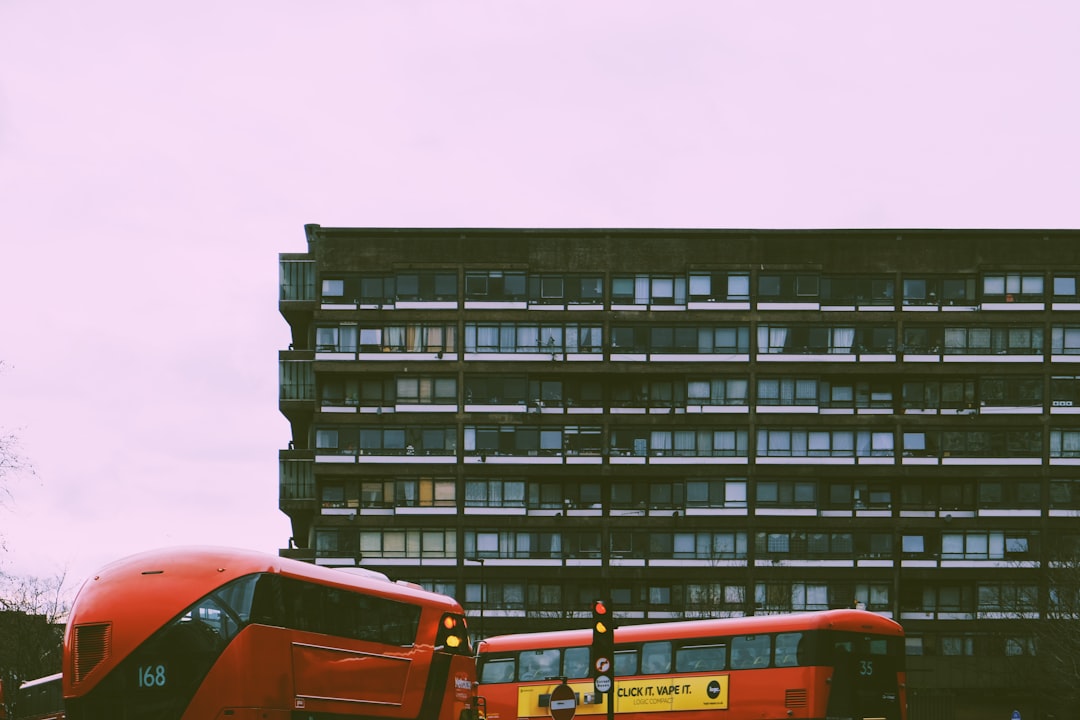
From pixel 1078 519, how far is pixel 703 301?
85.2 ft

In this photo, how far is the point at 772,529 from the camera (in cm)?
8544

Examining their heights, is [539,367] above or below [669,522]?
above

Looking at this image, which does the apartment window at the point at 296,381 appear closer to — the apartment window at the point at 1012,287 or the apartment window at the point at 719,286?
the apartment window at the point at 719,286

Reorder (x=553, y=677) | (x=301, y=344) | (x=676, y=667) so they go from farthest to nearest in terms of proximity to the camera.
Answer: (x=301, y=344), (x=553, y=677), (x=676, y=667)

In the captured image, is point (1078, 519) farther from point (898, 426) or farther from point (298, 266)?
point (298, 266)

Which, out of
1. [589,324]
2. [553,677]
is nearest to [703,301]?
[589,324]

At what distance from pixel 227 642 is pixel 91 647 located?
2082 mm

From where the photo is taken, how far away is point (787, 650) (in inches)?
1437

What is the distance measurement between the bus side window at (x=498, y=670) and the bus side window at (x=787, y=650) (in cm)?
960

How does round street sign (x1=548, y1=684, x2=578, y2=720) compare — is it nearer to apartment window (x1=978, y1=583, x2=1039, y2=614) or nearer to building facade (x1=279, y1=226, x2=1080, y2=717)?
building facade (x1=279, y1=226, x2=1080, y2=717)

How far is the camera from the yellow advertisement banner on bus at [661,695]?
124 feet

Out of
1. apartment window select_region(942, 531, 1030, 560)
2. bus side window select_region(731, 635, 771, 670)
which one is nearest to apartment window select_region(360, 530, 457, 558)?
apartment window select_region(942, 531, 1030, 560)

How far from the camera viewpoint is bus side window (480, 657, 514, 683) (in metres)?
43.2

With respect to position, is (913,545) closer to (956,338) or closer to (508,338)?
(956,338)
